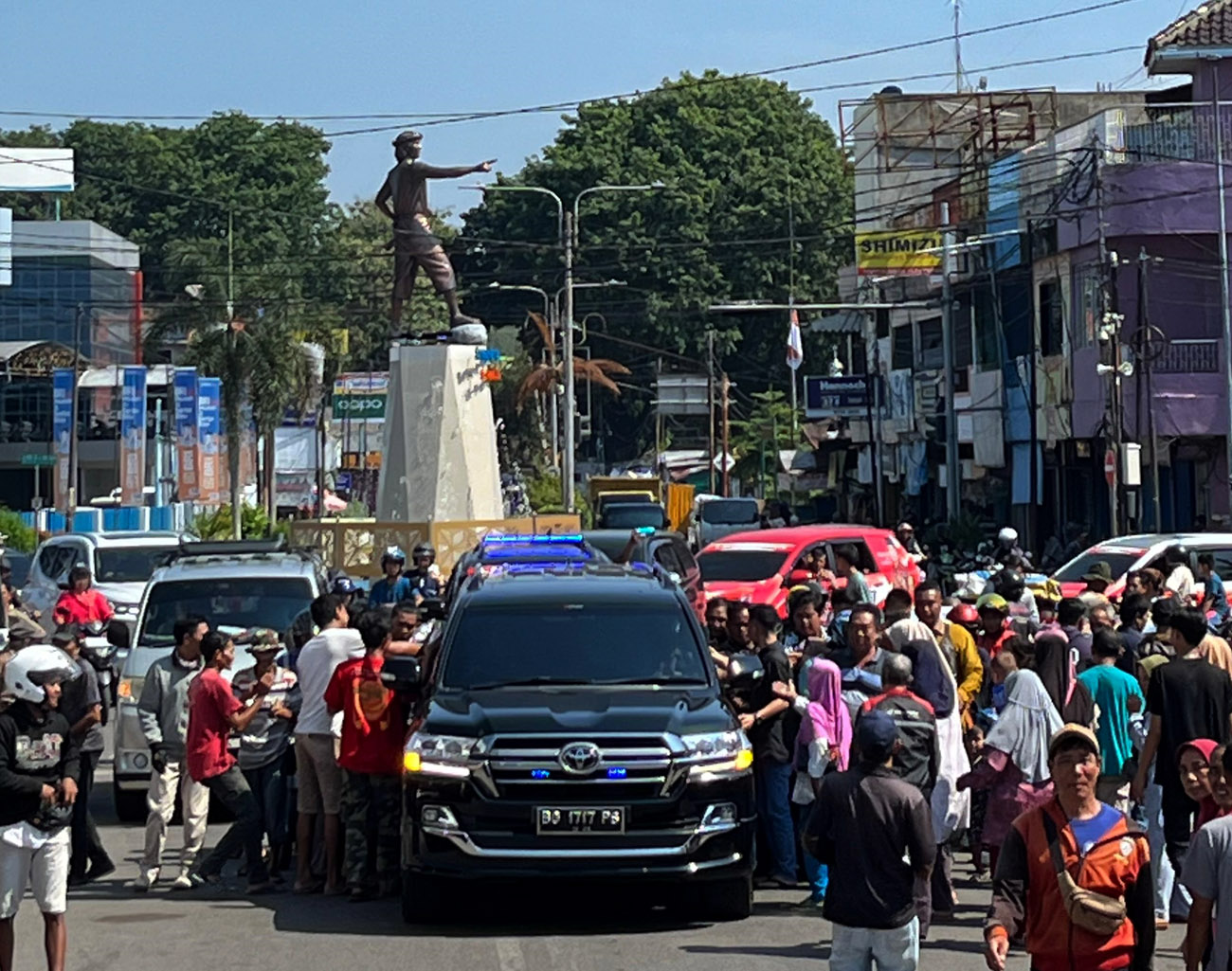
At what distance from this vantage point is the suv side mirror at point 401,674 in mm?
12266

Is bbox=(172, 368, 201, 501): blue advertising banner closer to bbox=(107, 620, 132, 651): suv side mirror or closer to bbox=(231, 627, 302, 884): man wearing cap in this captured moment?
bbox=(107, 620, 132, 651): suv side mirror

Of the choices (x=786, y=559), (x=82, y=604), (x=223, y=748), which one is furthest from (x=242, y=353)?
(x=223, y=748)

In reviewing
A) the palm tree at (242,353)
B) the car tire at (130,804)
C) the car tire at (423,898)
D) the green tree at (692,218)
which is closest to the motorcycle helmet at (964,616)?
the car tire at (423,898)

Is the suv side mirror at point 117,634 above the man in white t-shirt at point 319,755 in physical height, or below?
above

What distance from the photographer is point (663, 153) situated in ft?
286

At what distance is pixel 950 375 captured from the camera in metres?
53.3

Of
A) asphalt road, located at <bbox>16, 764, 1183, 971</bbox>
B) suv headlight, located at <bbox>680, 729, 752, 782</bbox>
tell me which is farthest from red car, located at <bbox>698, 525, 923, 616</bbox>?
suv headlight, located at <bbox>680, 729, 752, 782</bbox>

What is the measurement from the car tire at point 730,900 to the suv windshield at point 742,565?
12671mm

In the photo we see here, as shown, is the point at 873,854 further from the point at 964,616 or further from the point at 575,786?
the point at 964,616

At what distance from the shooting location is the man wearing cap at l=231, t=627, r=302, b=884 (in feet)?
44.7

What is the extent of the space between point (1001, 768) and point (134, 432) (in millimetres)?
49233

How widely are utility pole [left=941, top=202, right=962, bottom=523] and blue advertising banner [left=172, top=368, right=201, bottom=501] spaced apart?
60.0 ft

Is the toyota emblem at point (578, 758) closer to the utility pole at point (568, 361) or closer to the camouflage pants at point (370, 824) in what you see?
the camouflage pants at point (370, 824)

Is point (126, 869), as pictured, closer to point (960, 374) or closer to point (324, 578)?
point (324, 578)
